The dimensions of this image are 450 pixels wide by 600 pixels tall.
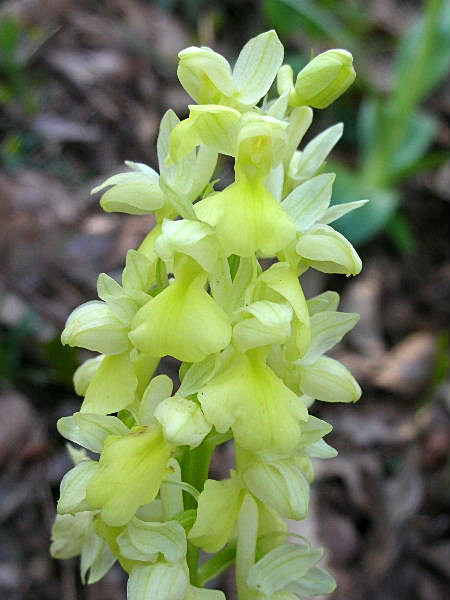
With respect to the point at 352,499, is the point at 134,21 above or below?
above

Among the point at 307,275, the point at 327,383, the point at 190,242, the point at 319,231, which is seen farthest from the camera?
the point at 307,275

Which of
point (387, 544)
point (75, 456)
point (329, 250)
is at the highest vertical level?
point (329, 250)

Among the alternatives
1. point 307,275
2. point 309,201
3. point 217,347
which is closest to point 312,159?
point 309,201

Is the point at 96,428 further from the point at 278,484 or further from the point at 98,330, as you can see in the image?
the point at 278,484

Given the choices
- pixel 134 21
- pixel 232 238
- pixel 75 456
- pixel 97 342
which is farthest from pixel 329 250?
pixel 134 21

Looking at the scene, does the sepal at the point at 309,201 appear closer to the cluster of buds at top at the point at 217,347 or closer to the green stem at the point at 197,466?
the cluster of buds at top at the point at 217,347

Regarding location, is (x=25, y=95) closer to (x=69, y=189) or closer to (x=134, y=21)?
(x=69, y=189)

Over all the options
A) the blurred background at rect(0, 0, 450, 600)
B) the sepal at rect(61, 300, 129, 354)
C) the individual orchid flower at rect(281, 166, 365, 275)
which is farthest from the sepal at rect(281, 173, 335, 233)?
the blurred background at rect(0, 0, 450, 600)
